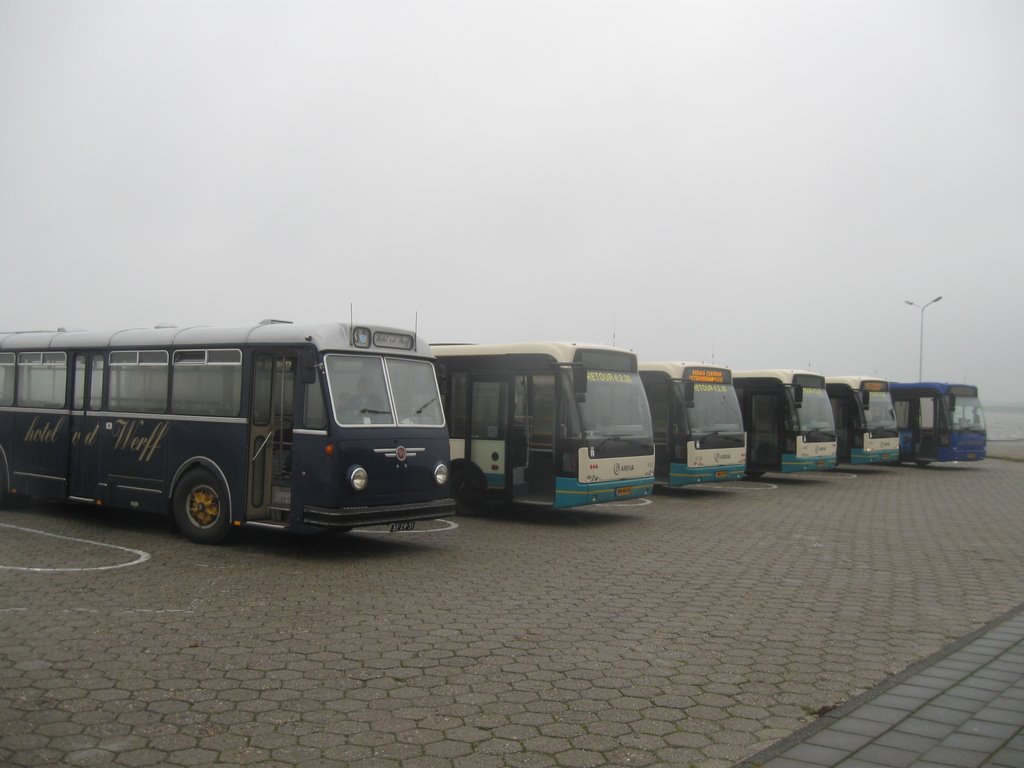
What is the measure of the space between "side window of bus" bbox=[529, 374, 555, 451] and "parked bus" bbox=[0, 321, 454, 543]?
331 centimetres

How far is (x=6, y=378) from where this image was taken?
15664mm

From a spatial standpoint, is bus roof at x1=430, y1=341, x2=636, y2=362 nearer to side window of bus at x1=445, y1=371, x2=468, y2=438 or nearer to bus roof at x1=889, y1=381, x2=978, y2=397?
side window of bus at x1=445, y1=371, x2=468, y2=438

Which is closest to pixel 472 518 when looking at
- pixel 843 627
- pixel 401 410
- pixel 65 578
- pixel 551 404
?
pixel 551 404

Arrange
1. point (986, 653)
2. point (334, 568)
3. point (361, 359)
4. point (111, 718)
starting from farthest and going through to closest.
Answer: point (361, 359) → point (334, 568) → point (986, 653) → point (111, 718)

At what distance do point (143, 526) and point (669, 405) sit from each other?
11.0 m

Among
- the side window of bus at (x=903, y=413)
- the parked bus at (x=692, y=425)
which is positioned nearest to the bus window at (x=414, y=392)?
the parked bus at (x=692, y=425)

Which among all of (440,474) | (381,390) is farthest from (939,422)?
(381,390)

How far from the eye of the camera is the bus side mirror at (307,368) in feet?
37.4

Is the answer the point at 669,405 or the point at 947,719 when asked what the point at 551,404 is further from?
the point at 947,719

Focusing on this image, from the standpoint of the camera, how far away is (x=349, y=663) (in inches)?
270

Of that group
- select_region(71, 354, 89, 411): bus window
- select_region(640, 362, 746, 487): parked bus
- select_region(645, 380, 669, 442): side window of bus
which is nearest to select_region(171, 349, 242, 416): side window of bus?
select_region(71, 354, 89, 411): bus window

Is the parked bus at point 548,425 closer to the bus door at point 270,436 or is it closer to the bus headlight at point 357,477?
the bus door at point 270,436

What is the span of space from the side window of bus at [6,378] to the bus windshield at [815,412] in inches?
688

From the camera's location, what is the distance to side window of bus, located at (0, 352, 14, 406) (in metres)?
15.5
